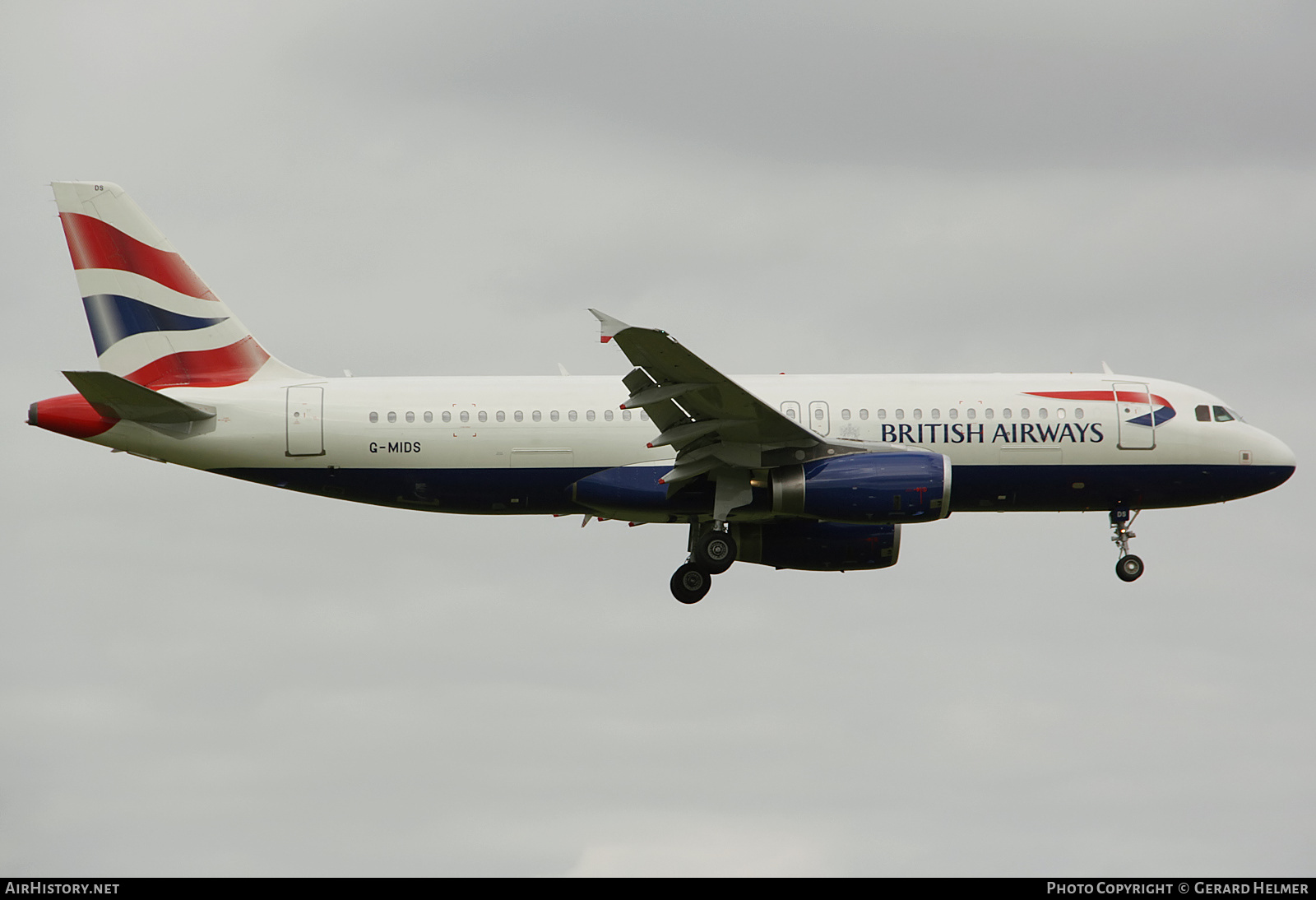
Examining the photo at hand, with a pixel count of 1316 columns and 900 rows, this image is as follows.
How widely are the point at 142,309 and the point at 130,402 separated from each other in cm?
417

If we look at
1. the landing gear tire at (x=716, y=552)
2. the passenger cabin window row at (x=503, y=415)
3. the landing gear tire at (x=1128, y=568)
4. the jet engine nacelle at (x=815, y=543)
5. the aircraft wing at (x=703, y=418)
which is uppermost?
the passenger cabin window row at (x=503, y=415)

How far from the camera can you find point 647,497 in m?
37.9

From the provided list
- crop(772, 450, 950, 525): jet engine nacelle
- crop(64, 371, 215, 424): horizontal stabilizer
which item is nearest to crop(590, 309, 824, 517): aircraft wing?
crop(772, 450, 950, 525): jet engine nacelle

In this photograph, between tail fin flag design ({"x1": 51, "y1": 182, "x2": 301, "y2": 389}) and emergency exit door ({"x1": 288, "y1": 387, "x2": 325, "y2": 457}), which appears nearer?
emergency exit door ({"x1": 288, "y1": 387, "x2": 325, "y2": 457})

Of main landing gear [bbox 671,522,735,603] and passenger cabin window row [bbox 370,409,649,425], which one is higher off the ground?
passenger cabin window row [bbox 370,409,649,425]

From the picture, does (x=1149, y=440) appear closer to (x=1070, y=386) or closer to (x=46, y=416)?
(x=1070, y=386)

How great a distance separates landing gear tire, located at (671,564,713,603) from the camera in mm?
39812

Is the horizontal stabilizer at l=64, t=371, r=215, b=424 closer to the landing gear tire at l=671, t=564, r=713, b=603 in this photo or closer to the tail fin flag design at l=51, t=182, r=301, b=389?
the tail fin flag design at l=51, t=182, r=301, b=389

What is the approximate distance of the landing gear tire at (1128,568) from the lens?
40688 mm

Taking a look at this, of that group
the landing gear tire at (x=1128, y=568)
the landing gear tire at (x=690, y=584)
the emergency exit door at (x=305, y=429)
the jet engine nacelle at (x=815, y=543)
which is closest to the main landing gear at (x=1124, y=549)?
the landing gear tire at (x=1128, y=568)

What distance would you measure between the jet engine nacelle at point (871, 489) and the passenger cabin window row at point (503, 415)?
4413 mm

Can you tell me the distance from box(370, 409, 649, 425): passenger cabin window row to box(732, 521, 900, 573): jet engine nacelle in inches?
208

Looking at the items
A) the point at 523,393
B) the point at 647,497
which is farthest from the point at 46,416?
the point at 647,497

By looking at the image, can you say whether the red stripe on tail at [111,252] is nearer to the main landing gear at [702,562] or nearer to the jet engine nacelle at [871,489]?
the main landing gear at [702,562]
